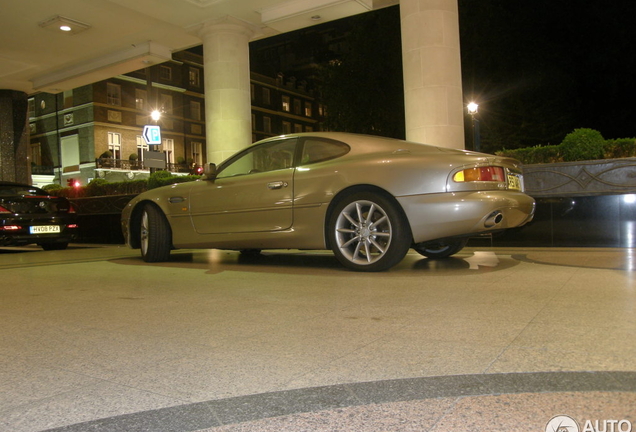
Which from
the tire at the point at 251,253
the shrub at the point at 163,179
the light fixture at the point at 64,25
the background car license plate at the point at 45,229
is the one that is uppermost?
the light fixture at the point at 64,25

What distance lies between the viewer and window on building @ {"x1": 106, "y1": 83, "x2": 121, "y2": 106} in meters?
46.2

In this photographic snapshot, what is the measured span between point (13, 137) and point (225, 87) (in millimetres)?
10013

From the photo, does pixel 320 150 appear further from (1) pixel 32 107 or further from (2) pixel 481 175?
(1) pixel 32 107

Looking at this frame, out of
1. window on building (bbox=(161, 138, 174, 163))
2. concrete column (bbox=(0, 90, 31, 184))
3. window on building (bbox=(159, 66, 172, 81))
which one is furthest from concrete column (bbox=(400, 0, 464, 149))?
window on building (bbox=(159, 66, 172, 81))

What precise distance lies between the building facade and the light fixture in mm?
27936

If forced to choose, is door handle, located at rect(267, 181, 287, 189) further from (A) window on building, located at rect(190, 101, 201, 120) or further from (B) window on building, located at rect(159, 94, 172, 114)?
(A) window on building, located at rect(190, 101, 201, 120)

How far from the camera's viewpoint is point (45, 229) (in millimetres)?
9844

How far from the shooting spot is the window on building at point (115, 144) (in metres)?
46.1

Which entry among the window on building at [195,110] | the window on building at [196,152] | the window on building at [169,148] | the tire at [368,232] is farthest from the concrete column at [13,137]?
the window on building at [195,110]

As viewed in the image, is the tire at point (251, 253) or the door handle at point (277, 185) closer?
the door handle at point (277, 185)

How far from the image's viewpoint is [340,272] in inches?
209

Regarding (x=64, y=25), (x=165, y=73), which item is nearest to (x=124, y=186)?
(x=64, y=25)

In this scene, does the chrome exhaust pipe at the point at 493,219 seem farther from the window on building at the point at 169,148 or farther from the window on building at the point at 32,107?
the window on building at the point at 32,107

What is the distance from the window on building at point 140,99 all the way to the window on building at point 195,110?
6211mm
